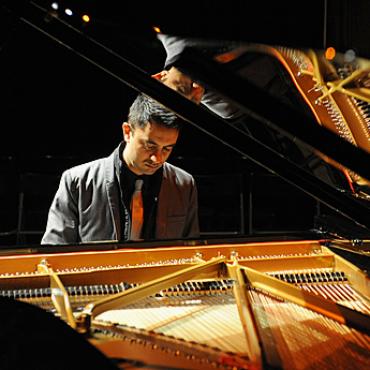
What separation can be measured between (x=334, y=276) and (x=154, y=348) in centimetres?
110

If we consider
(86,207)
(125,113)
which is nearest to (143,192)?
(86,207)

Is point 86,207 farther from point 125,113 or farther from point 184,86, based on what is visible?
point 125,113

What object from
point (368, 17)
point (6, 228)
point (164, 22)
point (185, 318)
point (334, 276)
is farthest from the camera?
point (6, 228)

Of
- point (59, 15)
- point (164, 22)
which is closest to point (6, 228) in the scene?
point (164, 22)

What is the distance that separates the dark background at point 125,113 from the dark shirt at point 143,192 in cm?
121

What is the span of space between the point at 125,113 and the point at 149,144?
2.37 meters

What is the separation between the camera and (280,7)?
15.4 ft

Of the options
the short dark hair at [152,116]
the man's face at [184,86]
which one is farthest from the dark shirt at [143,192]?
the man's face at [184,86]

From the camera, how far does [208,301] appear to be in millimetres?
2078

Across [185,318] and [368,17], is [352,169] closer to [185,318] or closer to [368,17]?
[185,318]

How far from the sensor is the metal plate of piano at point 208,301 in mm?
1542

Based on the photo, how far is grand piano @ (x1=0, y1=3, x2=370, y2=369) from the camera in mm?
1320

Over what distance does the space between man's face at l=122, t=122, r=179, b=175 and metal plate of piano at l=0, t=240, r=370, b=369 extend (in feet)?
2.96

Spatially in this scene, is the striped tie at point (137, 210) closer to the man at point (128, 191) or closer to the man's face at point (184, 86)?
the man at point (128, 191)
